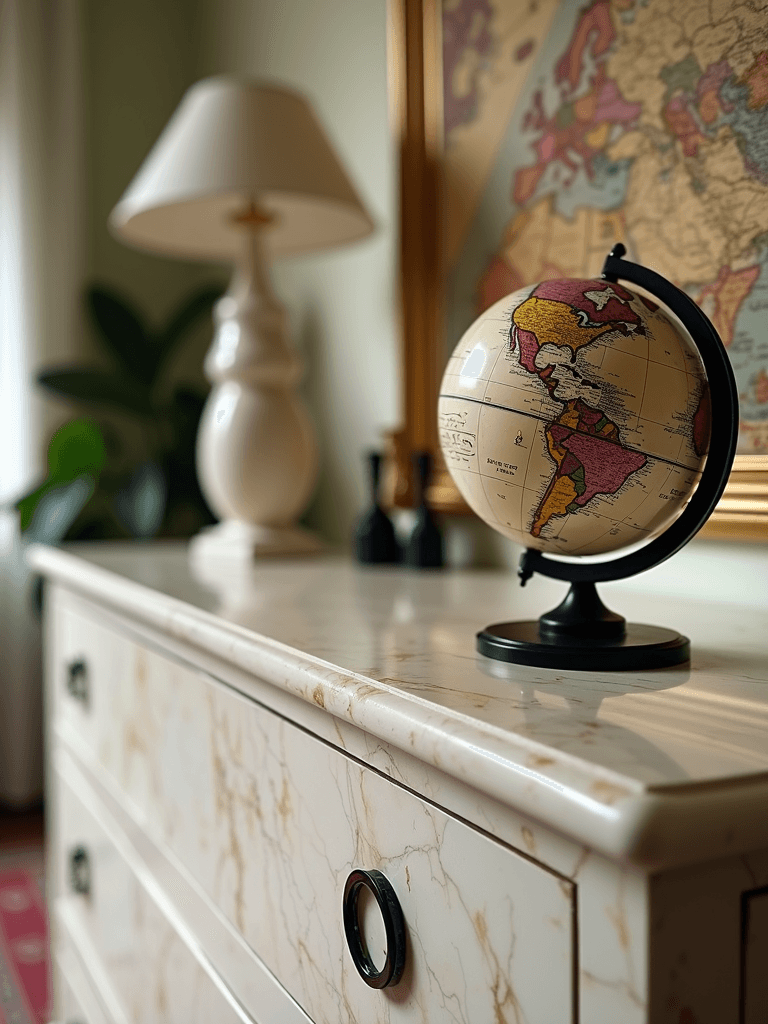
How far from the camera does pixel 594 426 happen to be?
0.59m

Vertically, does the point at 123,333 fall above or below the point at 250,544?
above

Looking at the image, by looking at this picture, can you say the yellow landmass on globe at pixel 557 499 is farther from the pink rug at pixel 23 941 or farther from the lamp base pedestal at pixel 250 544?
the pink rug at pixel 23 941

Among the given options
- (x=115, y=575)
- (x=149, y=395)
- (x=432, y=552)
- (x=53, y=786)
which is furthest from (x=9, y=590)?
(x=432, y=552)

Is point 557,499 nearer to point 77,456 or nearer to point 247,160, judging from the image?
point 247,160

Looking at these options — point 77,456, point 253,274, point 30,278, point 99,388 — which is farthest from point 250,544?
point 30,278

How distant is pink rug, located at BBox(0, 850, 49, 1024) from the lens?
185cm

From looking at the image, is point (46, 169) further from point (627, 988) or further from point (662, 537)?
point (627, 988)

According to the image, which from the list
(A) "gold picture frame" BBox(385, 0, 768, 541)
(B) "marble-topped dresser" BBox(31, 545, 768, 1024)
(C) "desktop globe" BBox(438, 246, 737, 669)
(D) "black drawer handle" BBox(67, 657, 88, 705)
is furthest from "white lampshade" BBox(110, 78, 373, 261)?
(C) "desktop globe" BBox(438, 246, 737, 669)

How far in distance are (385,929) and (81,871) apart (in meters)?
0.97

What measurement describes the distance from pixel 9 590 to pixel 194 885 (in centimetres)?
193

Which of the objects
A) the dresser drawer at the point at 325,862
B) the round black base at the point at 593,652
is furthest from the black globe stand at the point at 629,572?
the dresser drawer at the point at 325,862

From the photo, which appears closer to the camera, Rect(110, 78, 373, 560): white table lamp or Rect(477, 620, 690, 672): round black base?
Rect(477, 620, 690, 672): round black base

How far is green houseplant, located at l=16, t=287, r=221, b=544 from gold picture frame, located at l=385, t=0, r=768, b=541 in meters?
0.88

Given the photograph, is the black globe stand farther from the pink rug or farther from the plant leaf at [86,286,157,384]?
the plant leaf at [86,286,157,384]
